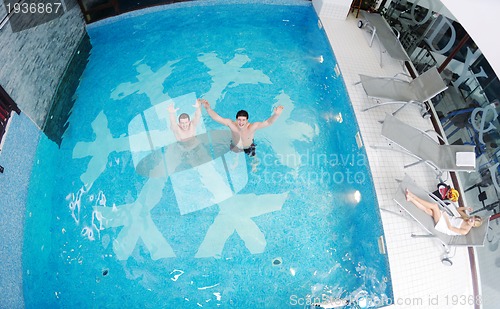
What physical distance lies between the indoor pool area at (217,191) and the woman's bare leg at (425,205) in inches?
11.2

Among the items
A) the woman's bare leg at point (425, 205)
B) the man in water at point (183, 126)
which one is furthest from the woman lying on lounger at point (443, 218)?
the man in water at point (183, 126)

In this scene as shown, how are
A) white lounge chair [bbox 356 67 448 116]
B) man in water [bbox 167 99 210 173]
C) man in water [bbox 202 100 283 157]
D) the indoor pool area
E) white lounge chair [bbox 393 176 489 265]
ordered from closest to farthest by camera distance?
white lounge chair [bbox 393 176 489 265]
the indoor pool area
man in water [bbox 202 100 283 157]
man in water [bbox 167 99 210 173]
white lounge chair [bbox 356 67 448 116]

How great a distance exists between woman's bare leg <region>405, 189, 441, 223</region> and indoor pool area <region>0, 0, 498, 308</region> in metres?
0.28

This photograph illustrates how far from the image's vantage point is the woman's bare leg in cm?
357

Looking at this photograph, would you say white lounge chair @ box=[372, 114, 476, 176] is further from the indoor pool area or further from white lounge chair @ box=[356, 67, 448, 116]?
white lounge chair @ box=[356, 67, 448, 116]

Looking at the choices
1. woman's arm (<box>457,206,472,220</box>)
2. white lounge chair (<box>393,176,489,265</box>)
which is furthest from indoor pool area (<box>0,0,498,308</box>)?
woman's arm (<box>457,206,472,220</box>)

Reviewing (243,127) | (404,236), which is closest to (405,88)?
(404,236)

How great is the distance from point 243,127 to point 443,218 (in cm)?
239

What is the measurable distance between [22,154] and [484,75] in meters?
5.63

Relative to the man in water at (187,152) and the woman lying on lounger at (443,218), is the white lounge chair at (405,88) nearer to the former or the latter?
the woman lying on lounger at (443,218)

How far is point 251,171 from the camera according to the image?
443 cm

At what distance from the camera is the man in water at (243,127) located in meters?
3.68

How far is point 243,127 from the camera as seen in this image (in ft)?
12.5

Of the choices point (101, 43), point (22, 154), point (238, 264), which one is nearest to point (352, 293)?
point (238, 264)
